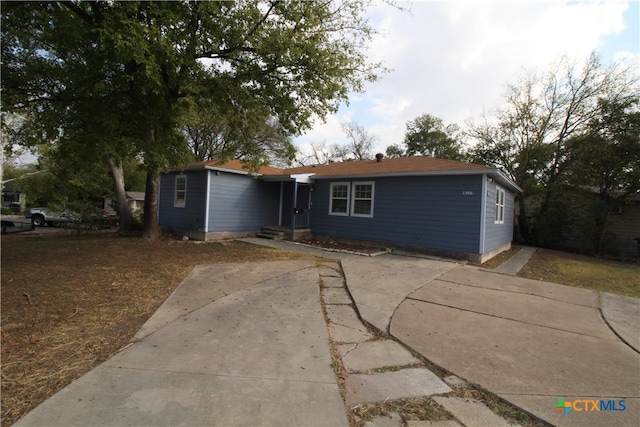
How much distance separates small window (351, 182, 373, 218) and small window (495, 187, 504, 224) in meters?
4.30

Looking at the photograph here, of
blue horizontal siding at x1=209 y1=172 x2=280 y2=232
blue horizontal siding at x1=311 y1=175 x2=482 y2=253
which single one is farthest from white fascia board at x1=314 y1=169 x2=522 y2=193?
blue horizontal siding at x1=209 y1=172 x2=280 y2=232

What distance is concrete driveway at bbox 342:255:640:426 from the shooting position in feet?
8.53

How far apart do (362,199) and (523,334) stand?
25.8 feet

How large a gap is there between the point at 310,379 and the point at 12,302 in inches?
183

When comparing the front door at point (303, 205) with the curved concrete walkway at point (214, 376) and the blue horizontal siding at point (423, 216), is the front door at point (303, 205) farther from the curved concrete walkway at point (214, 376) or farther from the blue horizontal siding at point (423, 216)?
the curved concrete walkway at point (214, 376)

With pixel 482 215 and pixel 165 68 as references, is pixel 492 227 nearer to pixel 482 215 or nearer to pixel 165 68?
pixel 482 215

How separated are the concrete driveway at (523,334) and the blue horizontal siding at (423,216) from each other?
2.51 meters

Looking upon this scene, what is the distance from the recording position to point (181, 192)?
13297mm

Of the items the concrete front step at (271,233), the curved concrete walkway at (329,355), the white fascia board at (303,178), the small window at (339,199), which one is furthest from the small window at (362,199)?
the curved concrete walkway at (329,355)

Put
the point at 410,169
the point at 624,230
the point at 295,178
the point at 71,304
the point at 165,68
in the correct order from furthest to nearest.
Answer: the point at 624,230
the point at 295,178
the point at 410,169
the point at 165,68
the point at 71,304

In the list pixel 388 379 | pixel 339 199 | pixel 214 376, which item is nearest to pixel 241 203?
pixel 339 199

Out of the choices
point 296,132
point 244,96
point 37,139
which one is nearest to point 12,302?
point 37,139

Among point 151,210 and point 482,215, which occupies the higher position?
point 482,215

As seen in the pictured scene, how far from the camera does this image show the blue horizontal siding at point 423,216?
9.16 meters
